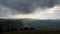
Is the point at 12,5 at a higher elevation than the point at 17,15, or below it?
higher

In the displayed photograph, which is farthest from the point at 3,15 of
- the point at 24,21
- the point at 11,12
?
the point at 24,21

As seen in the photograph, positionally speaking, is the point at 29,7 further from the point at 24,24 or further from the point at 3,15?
the point at 3,15

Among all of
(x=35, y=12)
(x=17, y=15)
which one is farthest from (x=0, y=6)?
(x=35, y=12)

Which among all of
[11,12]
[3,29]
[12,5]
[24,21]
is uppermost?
[12,5]

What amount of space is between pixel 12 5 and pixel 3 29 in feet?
1.42

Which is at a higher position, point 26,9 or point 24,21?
point 26,9

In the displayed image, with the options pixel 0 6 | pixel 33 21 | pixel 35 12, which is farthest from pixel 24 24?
pixel 0 6

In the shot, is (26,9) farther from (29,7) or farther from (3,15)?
(3,15)

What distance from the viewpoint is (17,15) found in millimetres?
1056

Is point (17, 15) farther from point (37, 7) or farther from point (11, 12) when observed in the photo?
point (37, 7)

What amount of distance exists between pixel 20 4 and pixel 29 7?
0.50 ft

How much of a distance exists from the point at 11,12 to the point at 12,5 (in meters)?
0.11

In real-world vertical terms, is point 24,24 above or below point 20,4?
below

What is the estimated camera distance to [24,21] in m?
1.10
